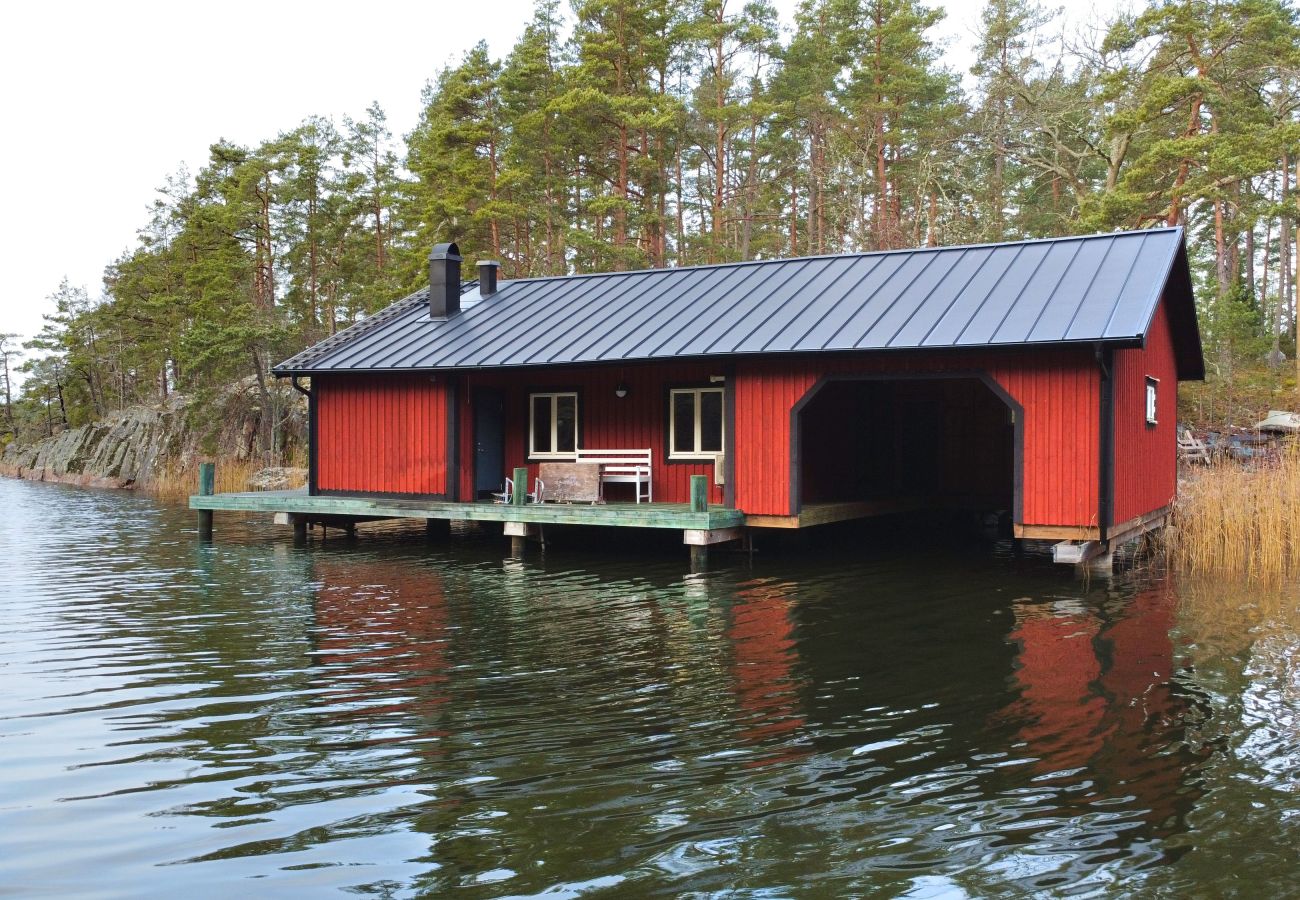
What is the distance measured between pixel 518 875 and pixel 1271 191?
42.8 metres

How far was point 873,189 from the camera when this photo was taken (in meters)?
32.3

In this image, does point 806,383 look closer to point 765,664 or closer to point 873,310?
point 873,310

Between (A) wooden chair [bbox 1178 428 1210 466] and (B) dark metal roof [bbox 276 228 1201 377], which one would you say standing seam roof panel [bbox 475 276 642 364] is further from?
(A) wooden chair [bbox 1178 428 1210 466]

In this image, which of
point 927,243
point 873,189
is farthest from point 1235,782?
point 873,189

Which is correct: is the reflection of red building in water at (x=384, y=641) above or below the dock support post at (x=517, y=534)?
below

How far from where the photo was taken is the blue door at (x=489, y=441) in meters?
17.2

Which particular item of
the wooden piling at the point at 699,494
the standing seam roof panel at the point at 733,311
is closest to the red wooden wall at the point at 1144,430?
the wooden piling at the point at 699,494

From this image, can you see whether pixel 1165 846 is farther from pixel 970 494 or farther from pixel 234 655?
pixel 970 494

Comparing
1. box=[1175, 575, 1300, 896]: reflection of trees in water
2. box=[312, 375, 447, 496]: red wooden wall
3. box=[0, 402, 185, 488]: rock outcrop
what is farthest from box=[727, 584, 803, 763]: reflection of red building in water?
box=[0, 402, 185, 488]: rock outcrop

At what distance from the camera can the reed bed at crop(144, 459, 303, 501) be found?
28172 mm

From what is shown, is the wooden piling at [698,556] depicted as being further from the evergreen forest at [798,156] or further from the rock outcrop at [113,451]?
the rock outcrop at [113,451]

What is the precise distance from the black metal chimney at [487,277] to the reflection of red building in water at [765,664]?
1011cm

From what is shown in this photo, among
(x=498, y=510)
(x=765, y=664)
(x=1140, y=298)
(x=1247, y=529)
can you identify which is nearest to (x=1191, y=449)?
(x=1247, y=529)

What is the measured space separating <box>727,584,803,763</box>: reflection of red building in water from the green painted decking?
71.1 inches
